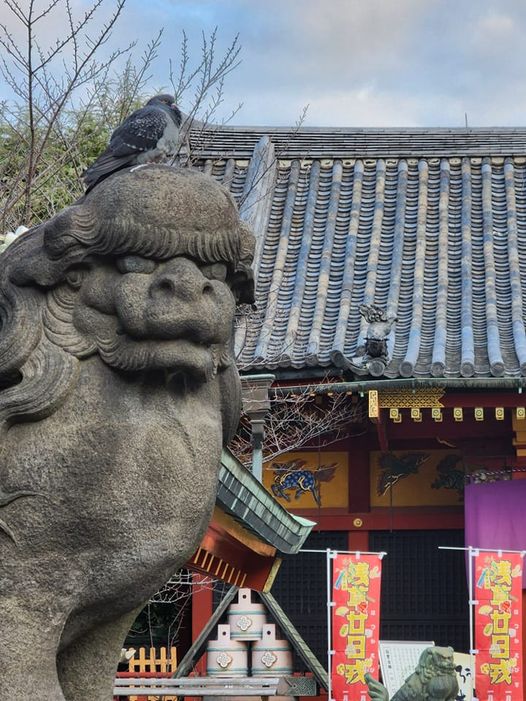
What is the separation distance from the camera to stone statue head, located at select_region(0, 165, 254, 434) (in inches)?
153

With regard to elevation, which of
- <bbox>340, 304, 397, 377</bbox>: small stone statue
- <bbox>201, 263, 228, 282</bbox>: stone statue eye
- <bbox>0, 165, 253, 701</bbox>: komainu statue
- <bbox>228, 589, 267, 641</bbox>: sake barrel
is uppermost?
<bbox>340, 304, 397, 377</bbox>: small stone statue

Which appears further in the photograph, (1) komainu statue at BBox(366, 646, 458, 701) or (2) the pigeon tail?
(1) komainu statue at BBox(366, 646, 458, 701)

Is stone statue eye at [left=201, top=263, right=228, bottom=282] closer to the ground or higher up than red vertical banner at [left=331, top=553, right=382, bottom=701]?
closer to the ground

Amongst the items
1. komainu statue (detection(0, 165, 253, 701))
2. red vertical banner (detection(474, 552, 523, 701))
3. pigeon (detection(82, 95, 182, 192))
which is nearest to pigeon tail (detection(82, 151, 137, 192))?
pigeon (detection(82, 95, 182, 192))

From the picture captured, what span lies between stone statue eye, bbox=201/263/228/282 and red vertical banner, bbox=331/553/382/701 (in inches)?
320

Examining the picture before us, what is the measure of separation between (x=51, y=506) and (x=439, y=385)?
28.4ft

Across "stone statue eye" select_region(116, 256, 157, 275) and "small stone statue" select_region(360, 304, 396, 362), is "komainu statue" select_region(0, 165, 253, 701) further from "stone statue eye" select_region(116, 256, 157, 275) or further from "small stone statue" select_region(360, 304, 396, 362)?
"small stone statue" select_region(360, 304, 396, 362)

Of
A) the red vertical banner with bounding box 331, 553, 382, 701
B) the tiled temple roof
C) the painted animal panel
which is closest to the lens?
the red vertical banner with bounding box 331, 553, 382, 701

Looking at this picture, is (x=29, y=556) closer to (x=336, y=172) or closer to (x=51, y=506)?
(x=51, y=506)

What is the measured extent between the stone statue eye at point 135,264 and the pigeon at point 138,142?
1.43 feet

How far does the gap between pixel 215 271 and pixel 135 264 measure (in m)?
0.25

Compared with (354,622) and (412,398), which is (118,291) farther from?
(412,398)

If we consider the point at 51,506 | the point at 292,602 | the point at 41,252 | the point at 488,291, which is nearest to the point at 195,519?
the point at 51,506

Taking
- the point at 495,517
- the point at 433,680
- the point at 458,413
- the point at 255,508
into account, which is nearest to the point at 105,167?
the point at 255,508
